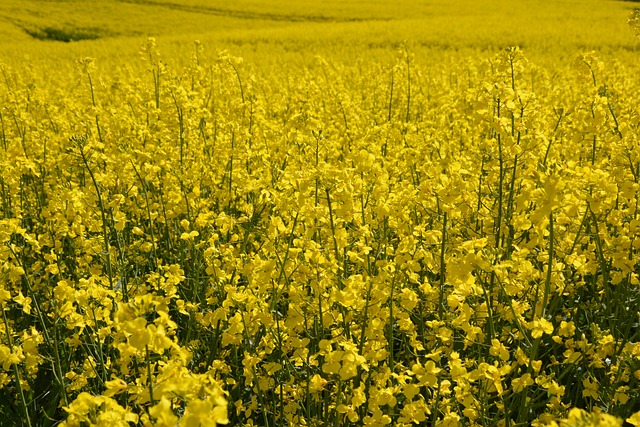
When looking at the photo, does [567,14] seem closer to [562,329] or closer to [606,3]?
[606,3]

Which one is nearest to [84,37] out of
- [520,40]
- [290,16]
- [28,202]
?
[290,16]

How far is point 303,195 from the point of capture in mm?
2383

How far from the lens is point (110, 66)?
1468 centimetres

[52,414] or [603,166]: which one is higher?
[603,166]

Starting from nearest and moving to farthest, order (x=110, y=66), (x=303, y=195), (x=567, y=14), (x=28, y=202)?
(x=303, y=195) < (x=28, y=202) < (x=110, y=66) < (x=567, y=14)

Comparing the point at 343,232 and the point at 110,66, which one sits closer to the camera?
the point at 343,232

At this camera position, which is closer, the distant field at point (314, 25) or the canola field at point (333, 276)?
the canola field at point (333, 276)

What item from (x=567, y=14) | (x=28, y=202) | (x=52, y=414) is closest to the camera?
(x=52, y=414)

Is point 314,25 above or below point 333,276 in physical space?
above

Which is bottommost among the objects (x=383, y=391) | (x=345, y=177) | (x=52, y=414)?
(x=52, y=414)

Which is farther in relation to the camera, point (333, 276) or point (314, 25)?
point (314, 25)

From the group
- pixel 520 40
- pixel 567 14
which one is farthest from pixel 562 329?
pixel 567 14

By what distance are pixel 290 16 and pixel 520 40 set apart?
13.6m

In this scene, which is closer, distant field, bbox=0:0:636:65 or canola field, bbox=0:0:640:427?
canola field, bbox=0:0:640:427
